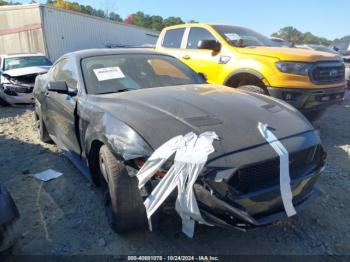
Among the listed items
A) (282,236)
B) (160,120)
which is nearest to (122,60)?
(160,120)

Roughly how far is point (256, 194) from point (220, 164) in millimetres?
323

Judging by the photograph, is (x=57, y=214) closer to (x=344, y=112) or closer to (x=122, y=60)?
(x=122, y=60)

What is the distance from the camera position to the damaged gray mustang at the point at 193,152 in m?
2.13

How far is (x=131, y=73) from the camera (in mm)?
3705

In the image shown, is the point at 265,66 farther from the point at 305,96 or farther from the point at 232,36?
the point at 232,36

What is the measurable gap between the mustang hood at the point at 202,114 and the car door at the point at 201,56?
2.52 m

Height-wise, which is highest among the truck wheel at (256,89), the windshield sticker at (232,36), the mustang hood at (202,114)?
the windshield sticker at (232,36)

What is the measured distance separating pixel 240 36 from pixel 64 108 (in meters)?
3.72

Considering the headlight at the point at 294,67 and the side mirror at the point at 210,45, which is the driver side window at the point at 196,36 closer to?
the side mirror at the point at 210,45

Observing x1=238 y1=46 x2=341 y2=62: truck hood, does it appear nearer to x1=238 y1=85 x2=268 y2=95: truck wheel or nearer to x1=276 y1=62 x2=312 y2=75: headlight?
x1=276 y1=62 x2=312 y2=75: headlight

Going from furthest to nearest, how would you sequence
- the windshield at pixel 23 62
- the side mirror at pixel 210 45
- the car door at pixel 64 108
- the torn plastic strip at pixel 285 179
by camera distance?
the windshield at pixel 23 62
the side mirror at pixel 210 45
the car door at pixel 64 108
the torn plastic strip at pixel 285 179

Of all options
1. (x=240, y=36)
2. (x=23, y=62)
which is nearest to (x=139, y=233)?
(x=240, y=36)

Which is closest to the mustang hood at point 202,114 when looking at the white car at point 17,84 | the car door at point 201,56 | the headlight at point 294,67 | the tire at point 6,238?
the tire at point 6,238

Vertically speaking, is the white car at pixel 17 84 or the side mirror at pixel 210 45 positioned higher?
the side mirror at pixel 210 45
